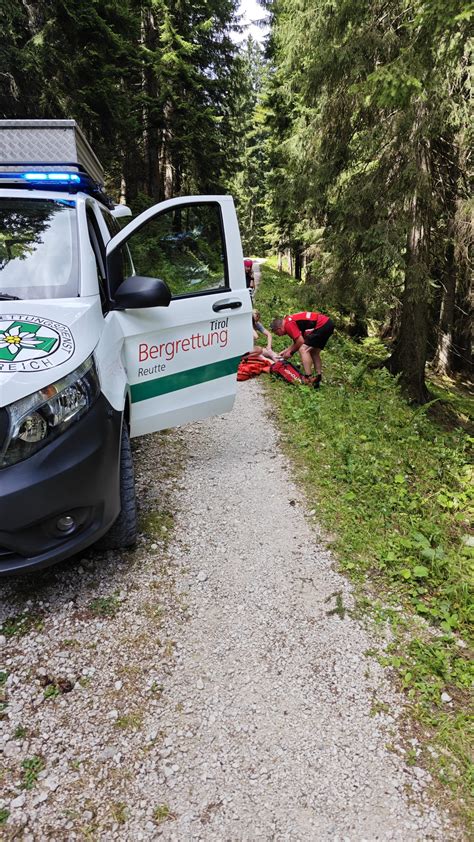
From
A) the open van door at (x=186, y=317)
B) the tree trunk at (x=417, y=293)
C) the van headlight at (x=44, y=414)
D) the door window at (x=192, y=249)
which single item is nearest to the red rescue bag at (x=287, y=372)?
the tree trunk at (x=417, y=293)

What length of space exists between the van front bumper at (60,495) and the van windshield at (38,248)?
0.95 m

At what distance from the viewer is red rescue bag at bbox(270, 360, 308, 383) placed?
25.7 ft

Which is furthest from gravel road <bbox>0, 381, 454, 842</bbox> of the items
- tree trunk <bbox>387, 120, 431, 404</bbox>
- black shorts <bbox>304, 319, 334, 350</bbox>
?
tree trunk <bbox>387, 120, 431, 404</bbox>

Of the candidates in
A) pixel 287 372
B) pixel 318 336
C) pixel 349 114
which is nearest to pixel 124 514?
pixel 318 336

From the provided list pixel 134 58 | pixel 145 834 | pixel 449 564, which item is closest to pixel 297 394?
pixel 449 564

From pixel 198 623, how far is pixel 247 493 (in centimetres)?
169

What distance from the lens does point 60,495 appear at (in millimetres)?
2412

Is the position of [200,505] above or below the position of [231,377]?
below

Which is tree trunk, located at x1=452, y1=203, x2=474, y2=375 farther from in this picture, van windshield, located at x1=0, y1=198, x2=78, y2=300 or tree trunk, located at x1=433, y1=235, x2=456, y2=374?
van windshield, located at x1=0, y1=198, x2=78, y2=300

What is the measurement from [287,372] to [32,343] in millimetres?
5755

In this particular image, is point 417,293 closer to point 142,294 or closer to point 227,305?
point 227,305

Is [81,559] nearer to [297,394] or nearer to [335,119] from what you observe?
[297,394]

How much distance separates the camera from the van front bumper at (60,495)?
2311 millimetres

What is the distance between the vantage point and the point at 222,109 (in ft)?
52.7
